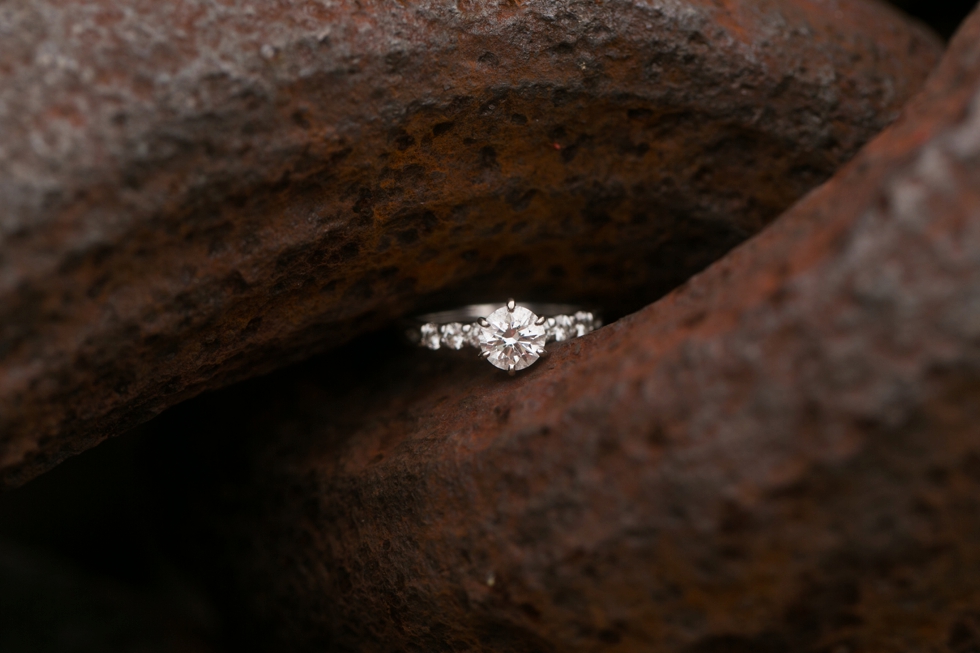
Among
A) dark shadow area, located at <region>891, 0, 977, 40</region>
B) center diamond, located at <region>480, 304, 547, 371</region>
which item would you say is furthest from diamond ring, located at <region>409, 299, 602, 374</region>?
dark shadow area, located at <region>891, 0, 977, 40</region>

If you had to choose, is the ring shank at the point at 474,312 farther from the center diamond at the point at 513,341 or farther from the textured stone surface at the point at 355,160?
the center diamond at the point at 513,341

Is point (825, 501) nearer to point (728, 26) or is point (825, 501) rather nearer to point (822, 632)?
point (822, 632)

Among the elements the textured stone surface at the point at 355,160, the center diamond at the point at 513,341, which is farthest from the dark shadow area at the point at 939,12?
the center diamond at the point at 513,341

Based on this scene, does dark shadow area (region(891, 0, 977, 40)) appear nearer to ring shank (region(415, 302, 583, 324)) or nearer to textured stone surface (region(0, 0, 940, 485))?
textured stone surface (region(0, 0, 940, 485))

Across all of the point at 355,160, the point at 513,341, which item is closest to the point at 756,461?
the point at 513,341

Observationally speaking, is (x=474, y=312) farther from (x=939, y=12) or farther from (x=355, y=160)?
(x=939, y=12)

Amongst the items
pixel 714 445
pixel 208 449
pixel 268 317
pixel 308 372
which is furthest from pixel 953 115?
pixel 208 449
